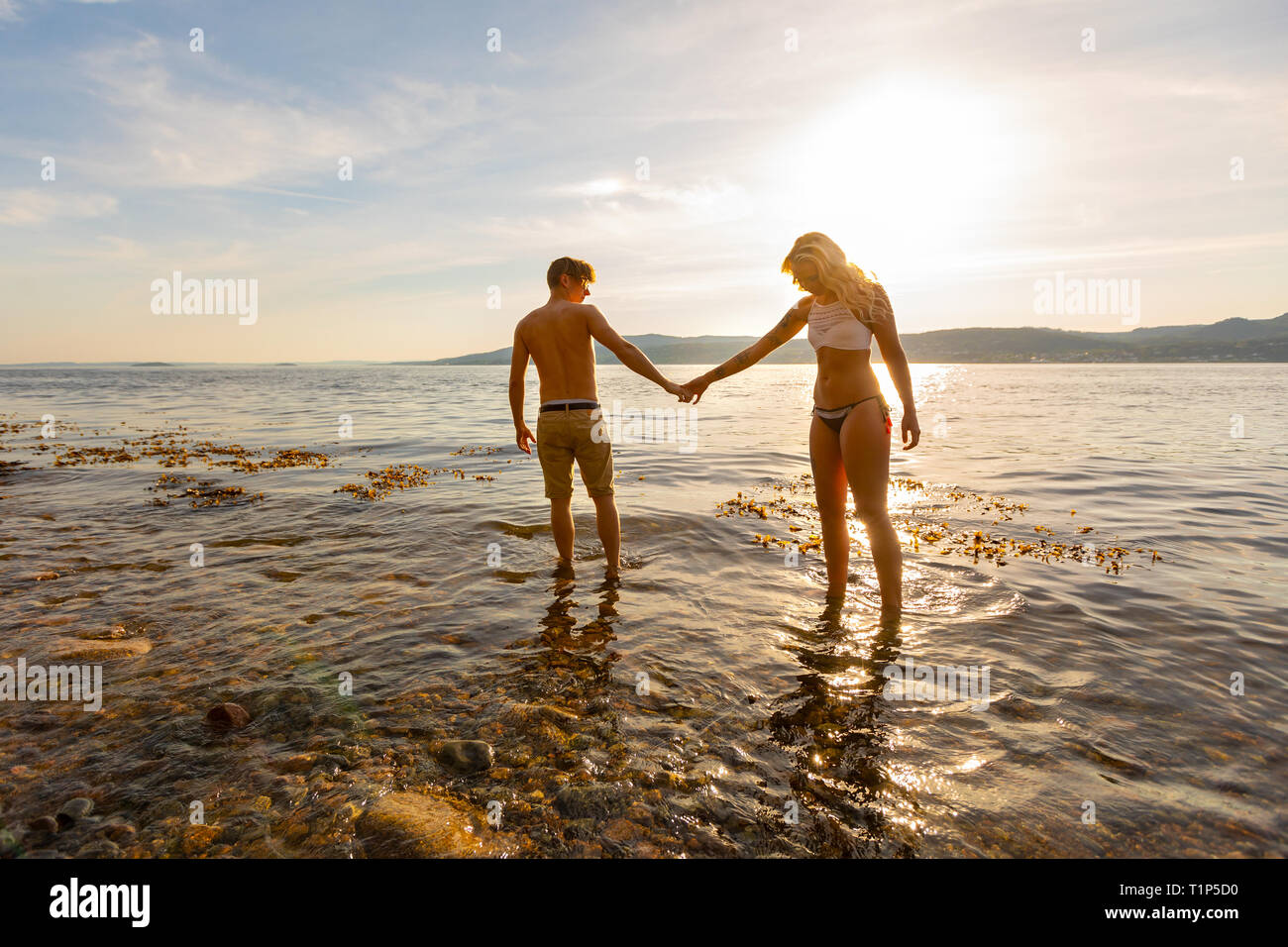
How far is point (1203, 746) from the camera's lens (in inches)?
160

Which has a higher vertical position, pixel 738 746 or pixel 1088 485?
pixel 1088 485

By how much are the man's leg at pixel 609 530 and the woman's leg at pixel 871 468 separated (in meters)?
2.98

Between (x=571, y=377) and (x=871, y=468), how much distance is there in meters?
3.56

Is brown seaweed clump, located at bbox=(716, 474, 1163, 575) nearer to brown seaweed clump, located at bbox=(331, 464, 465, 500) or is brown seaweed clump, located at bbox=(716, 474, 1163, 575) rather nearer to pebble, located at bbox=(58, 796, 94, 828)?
brown seaweed clump, located at bbox=(331, 464, 465, 500)

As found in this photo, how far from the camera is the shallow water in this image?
334cm

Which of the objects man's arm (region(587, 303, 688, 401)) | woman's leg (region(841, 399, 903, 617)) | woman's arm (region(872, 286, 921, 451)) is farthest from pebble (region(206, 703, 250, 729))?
woman's arm (region(872, 286, 921, 451))

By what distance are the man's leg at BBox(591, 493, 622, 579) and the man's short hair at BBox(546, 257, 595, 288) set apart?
270 centimetres

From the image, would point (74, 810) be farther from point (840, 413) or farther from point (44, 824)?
point (840, 413)

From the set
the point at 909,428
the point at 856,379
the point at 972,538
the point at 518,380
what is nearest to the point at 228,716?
the point at 518,380

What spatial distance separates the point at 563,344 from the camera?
A: 276 inches

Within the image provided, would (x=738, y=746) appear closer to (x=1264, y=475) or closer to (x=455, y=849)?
(x=455, y=849)

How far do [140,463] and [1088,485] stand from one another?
24328mm

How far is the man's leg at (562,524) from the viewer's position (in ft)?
25.2
